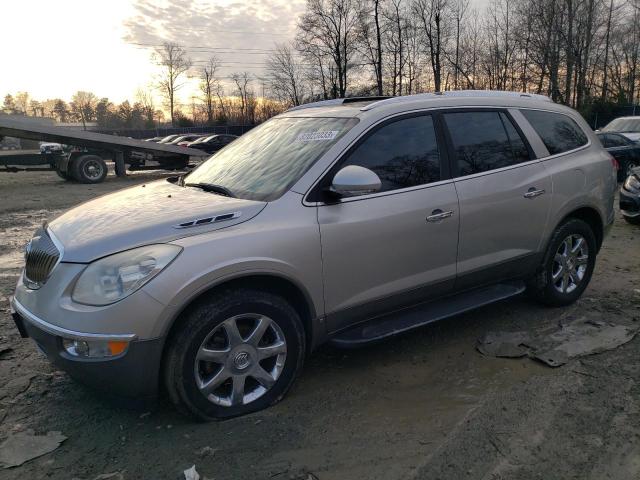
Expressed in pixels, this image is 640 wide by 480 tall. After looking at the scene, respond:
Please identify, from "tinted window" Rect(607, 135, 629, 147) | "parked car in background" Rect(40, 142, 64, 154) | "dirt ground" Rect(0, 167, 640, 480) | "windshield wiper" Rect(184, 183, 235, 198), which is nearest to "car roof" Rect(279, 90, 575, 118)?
"windshield wiper" Rect(184, 183, 235, 198)

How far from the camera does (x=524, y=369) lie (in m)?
3.53

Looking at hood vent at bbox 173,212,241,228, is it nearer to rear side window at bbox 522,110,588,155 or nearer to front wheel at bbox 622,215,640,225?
rear side window at bbox 522,110,588,155

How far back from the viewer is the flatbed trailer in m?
16.2

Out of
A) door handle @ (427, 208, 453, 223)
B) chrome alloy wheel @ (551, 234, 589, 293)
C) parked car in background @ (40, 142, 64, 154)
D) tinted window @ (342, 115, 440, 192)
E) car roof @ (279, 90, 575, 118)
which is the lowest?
chrome alloy wheel @ (551, 234, 589, 293)

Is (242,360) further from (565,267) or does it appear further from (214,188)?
(565,267)

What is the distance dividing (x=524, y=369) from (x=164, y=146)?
17089mm

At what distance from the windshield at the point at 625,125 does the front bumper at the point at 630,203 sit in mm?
7580

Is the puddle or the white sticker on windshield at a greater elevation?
the white sticker on windshield

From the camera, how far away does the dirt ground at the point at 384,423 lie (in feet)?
8.38

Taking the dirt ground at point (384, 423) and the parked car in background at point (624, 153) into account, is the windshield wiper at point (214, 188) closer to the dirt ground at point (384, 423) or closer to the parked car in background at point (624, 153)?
the dirt ground at point (384, 423)

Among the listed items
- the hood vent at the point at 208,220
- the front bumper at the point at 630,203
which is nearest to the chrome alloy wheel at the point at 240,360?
the hood vent at the point at 208,220

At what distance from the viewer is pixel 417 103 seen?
3.67m

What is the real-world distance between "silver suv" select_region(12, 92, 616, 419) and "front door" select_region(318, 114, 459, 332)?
0.01 metres

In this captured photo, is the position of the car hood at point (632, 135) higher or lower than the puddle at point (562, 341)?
higher
